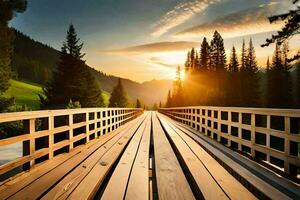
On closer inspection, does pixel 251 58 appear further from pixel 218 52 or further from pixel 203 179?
pixel 203 179

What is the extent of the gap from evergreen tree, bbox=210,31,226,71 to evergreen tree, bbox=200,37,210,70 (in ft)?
13.7

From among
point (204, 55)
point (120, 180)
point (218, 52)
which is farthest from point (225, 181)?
point (204, 55)

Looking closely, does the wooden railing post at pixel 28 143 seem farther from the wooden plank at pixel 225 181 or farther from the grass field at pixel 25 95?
the grass field at pixel 25 95

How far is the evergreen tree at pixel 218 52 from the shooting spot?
2828 inches

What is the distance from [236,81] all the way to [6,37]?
174 feet

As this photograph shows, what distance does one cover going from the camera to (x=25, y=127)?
4797 mm

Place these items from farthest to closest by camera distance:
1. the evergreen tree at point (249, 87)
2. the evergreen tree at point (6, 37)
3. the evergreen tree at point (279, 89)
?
the evergreen tree at point (249, 87) < the evergreen tree at point (279, 89) < the evergreen tree at point (6, 37)

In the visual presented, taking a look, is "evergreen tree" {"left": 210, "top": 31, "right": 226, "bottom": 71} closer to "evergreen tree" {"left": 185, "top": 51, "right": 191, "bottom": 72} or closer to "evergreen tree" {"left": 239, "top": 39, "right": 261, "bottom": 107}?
"evergreen tree" {"left": 239, "top": 39, "right": 261, "bottom": 107}

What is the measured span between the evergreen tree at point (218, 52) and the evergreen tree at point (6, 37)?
52222 mm

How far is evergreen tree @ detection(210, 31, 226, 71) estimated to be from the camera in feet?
236

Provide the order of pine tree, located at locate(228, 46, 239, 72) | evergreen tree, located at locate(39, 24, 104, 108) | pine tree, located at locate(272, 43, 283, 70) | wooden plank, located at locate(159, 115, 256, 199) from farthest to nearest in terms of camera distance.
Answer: pine tree, located at locate(228, 46, 239, 72), pine tree, located at locate(272, 43, 283, 70), evergreen tree, located at locate(39, 24, 104, 108), wooden plank, located at locate(159, 115, 256, 199)

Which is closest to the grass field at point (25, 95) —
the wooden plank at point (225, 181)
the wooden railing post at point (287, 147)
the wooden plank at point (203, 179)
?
the wooden plank at point (203, 179)

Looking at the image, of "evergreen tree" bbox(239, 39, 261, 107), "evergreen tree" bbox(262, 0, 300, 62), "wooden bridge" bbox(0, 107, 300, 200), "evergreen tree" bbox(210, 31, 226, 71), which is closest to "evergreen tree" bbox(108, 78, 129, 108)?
"evergreen tree" bbox(210, 31, 226, 71)

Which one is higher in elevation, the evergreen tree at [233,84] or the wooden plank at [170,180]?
the evergreen tree at [233,84]
